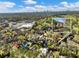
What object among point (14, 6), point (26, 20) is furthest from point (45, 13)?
point (14, 6)

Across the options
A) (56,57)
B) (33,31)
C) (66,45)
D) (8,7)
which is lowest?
(56,57)

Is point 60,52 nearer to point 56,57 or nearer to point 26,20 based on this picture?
point 56,57

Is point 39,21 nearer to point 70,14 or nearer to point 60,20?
point 60,20

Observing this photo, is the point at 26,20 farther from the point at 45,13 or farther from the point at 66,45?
the point at 66,45

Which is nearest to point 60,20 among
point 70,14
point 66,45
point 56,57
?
point 70,14

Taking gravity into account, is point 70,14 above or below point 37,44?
above

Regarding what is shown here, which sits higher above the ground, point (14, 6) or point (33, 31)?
point (14, 6)

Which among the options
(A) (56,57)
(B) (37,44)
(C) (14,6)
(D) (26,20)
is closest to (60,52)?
(A) (56,57)

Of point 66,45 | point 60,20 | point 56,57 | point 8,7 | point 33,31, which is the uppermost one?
point 8,7
